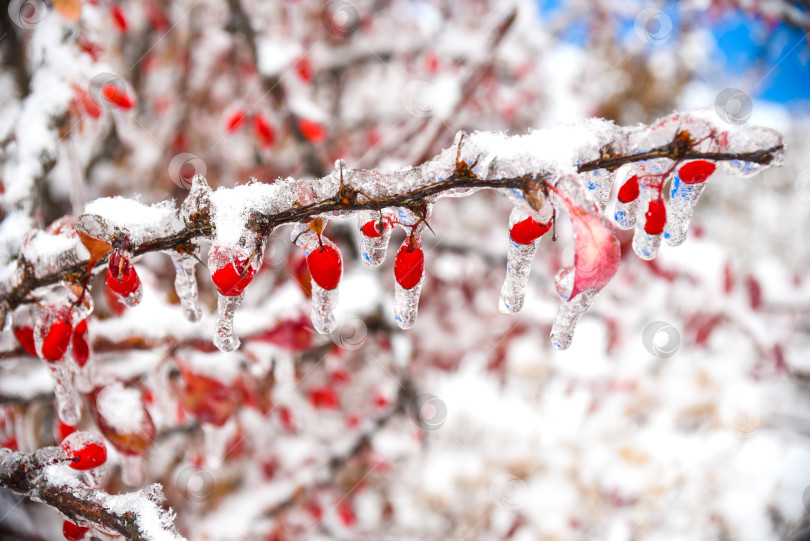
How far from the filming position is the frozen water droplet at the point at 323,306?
0.90 meters

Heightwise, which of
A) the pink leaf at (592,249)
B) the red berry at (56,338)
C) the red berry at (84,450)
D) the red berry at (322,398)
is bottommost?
the red berry at (84,450)

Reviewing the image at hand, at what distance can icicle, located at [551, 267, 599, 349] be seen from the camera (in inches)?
27.2

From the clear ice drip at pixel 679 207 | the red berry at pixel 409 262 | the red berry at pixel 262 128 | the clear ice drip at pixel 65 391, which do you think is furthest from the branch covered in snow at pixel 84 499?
the red berry at pixel 262 128

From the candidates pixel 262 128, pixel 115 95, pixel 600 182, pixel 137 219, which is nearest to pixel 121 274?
pixel 137 219

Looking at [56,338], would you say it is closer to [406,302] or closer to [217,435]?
[406,302]

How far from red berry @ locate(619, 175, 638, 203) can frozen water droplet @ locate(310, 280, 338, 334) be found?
0.62 metres

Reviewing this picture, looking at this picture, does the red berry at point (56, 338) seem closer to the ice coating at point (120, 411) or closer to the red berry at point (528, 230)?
the ice coating at point (120, 411)

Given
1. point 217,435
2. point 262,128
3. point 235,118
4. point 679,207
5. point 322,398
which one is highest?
point 235,118

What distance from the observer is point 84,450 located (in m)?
0.96

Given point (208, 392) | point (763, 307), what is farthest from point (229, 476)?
point (763, 307)

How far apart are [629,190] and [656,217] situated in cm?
8

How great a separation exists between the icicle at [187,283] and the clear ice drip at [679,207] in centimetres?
98

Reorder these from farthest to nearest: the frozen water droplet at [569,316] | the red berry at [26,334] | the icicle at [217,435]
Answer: the icicle at [217,435]
the red berry at [26,334]
the frozen water droplet at [569,316]

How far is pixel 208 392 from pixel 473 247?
5.08 ft
